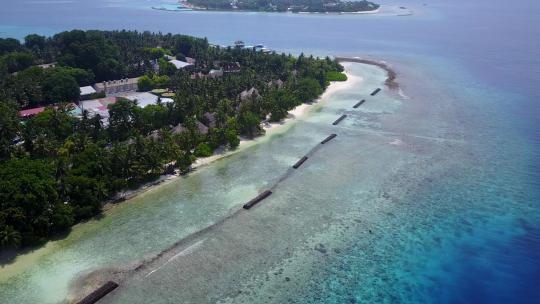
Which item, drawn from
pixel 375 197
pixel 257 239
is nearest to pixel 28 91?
pixel 257 239

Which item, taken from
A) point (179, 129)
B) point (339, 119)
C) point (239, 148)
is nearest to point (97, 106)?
point (179, 129)

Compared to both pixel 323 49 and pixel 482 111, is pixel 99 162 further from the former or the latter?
pixel 323 49

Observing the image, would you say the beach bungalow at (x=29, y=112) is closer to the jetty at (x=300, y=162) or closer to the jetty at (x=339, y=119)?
the jetty at (x=300, y=162)

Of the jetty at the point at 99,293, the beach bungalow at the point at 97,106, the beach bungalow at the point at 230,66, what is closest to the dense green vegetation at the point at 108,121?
the beach bungalow at the point at 230,66

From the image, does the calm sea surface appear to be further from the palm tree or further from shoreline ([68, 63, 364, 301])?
the palm tree

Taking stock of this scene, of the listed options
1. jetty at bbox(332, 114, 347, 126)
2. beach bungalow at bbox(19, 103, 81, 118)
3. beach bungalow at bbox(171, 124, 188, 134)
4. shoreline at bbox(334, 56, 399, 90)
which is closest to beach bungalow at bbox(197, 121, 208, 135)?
beach bungalow at bbox(171, 124, 188, 134)

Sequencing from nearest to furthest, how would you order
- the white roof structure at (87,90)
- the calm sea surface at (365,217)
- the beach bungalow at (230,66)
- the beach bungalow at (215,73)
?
1. the calm sea surface at (365,217)
2. the white roof structure at (87,90)
3. the beach bungalow at (215,73)
4. the beach bungalow at (230,66)

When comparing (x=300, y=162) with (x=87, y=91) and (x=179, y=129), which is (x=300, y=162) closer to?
(x=179, y=129)
